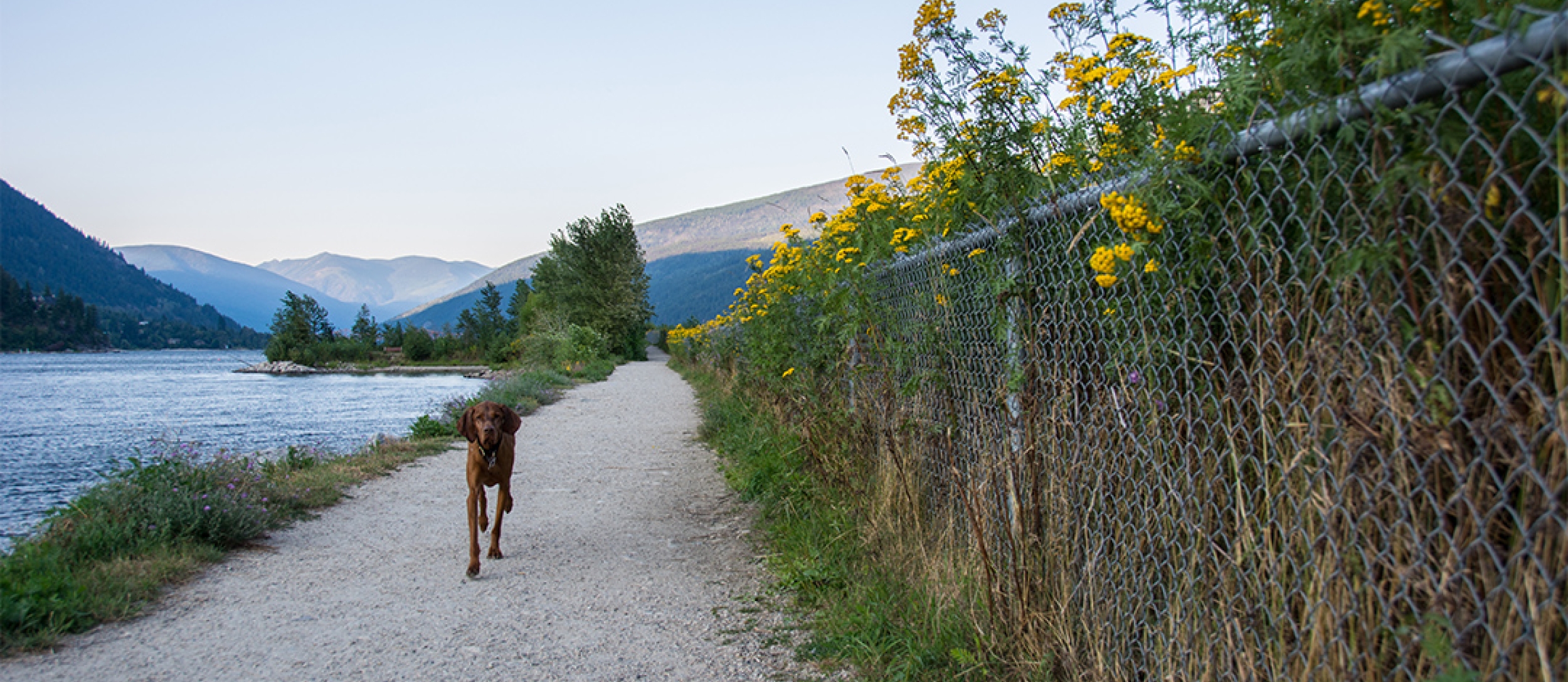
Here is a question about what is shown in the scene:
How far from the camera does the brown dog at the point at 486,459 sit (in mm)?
4789

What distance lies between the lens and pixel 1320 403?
163cm

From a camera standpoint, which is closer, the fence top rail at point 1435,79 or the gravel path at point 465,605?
the fence top rail at point 1435,79

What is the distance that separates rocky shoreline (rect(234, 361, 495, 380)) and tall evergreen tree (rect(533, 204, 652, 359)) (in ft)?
33.9

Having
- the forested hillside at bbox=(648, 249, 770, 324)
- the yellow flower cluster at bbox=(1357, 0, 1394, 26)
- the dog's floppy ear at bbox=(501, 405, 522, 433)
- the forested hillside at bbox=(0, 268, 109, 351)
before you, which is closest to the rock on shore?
the dog's floppy ear at bbox=(501, 405, 522, 433)

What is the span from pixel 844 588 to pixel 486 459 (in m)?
2.30

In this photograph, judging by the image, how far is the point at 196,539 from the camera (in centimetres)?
507

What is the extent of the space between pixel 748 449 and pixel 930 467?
3834 millimetres

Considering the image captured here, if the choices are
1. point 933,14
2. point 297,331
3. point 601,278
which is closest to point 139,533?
point 933,14

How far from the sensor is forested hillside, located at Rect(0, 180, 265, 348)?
16875 cm

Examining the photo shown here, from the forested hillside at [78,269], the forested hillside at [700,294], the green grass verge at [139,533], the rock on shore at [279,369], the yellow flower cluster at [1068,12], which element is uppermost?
the forested hillside at [78,269]

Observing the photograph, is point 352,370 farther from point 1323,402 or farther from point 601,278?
point 1323,402

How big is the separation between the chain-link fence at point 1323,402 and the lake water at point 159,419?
5847 millimetres

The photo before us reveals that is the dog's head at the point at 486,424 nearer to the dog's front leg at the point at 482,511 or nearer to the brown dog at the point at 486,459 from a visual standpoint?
the brown dog at the point at 486,459

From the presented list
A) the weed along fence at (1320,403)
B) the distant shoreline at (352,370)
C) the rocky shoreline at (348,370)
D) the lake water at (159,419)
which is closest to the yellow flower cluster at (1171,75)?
the weed along fence at (1320,403)
